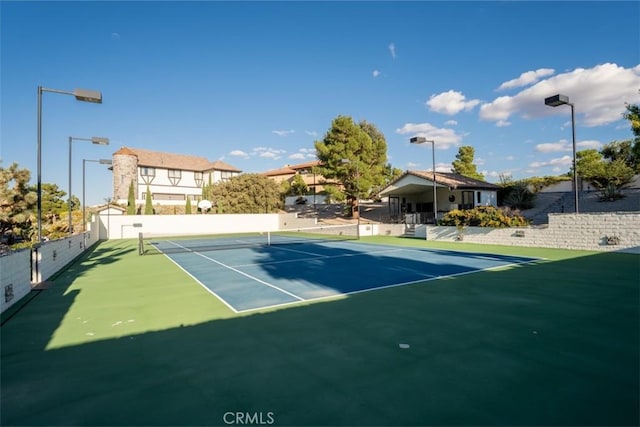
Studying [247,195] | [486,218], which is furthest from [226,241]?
[486,218]

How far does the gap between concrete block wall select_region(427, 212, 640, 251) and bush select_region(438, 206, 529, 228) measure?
0.38 m

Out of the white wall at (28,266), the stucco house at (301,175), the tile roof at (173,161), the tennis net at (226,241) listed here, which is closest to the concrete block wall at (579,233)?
the tennis net at (226,241)

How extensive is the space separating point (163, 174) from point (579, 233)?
5906 cm

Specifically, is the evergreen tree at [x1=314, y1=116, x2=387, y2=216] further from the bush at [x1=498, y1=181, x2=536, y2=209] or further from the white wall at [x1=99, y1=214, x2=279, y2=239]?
the bush at [x1=498, y1=181, x2=536, y2=209]

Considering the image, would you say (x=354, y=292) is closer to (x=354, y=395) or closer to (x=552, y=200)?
(x=354, y=395)

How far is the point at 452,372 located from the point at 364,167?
31816mm

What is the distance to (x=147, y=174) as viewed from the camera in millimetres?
57062

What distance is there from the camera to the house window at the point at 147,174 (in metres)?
56.5

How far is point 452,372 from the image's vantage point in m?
4.09

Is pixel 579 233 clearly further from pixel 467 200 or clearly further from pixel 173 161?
pixel 173 161

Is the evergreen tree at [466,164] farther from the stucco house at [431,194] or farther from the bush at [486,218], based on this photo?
the bush at [486,218]

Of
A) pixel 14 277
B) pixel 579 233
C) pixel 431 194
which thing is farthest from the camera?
pixel 431 194

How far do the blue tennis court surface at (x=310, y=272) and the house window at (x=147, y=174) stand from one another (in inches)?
1793

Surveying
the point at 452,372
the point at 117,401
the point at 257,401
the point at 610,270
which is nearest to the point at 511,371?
the point at 452,372
